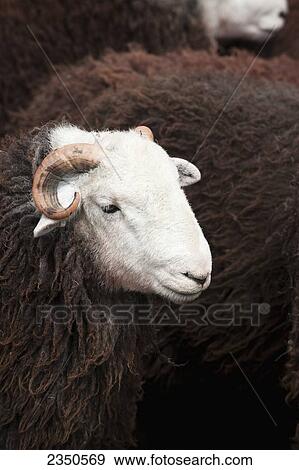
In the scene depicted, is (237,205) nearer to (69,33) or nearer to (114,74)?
(114,74)

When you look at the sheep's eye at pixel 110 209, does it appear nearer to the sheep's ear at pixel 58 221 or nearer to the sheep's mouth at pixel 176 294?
the sheep's ear at pixel 58 221

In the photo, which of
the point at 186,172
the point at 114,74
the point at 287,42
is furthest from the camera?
the point at 287,42

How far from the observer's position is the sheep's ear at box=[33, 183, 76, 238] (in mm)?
→ 2876

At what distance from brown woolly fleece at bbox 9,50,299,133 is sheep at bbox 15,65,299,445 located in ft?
1.24

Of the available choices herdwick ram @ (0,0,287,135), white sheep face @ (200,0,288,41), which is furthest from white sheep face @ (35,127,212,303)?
white sheep face @ (200,0,288,41)

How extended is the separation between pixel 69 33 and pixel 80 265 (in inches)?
122

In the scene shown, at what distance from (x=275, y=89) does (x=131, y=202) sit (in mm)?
1879

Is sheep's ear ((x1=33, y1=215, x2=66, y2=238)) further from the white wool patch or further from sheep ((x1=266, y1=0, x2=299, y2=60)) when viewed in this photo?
sheep ((x1=266, y1=0, x2=299, y2=60))

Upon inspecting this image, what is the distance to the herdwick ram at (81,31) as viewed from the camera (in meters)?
5.56

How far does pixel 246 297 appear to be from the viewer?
12.8ft

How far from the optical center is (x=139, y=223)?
2.84 metres

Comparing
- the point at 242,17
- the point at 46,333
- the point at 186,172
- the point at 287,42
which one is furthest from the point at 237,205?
the point at 287,42

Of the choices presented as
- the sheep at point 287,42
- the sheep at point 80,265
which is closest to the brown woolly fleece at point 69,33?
the sheep at point 287,42
